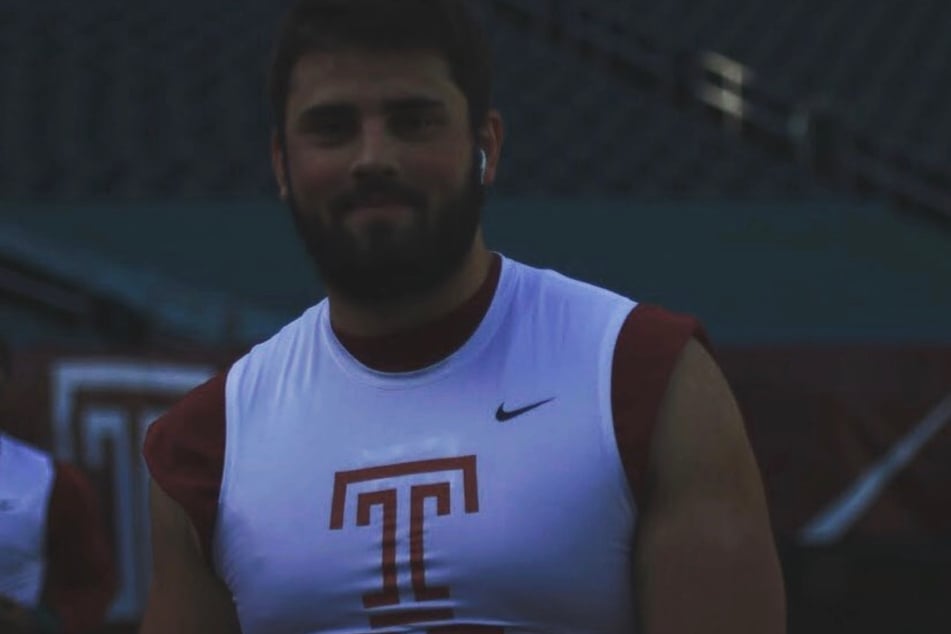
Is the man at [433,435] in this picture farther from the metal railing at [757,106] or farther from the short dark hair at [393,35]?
the metal railing at [757,106]

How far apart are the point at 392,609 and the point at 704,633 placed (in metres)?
0.34

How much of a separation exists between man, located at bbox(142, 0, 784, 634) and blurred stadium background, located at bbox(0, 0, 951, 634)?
490cm

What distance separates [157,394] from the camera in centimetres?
843

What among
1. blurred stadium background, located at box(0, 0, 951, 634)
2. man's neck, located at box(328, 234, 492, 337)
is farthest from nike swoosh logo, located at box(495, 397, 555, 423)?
blurred stadium background, located at box(0, 0, 951, 634)

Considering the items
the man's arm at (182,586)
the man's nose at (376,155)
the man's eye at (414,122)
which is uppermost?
the man's eye at (414,122)

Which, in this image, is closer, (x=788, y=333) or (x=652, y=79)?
(x=788, y=333)

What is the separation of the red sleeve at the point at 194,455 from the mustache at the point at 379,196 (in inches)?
12.9

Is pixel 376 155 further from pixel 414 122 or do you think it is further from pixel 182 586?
pixel 182 586

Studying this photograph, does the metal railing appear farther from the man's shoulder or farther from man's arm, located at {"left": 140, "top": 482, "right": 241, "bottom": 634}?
man's arm, located at {"left": 140, "top": 482, "right": 241, "bottom": 634}

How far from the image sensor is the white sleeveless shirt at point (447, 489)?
203 centimetres

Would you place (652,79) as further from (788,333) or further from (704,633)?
(704,633)

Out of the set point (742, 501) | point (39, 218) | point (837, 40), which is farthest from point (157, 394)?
point (837, 40)

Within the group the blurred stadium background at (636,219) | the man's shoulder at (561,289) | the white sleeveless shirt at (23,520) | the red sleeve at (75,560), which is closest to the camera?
the man's shoulder at (561,289)

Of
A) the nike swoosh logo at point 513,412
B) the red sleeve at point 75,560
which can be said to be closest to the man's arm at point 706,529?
the nike swoosh logo at point 513,412
